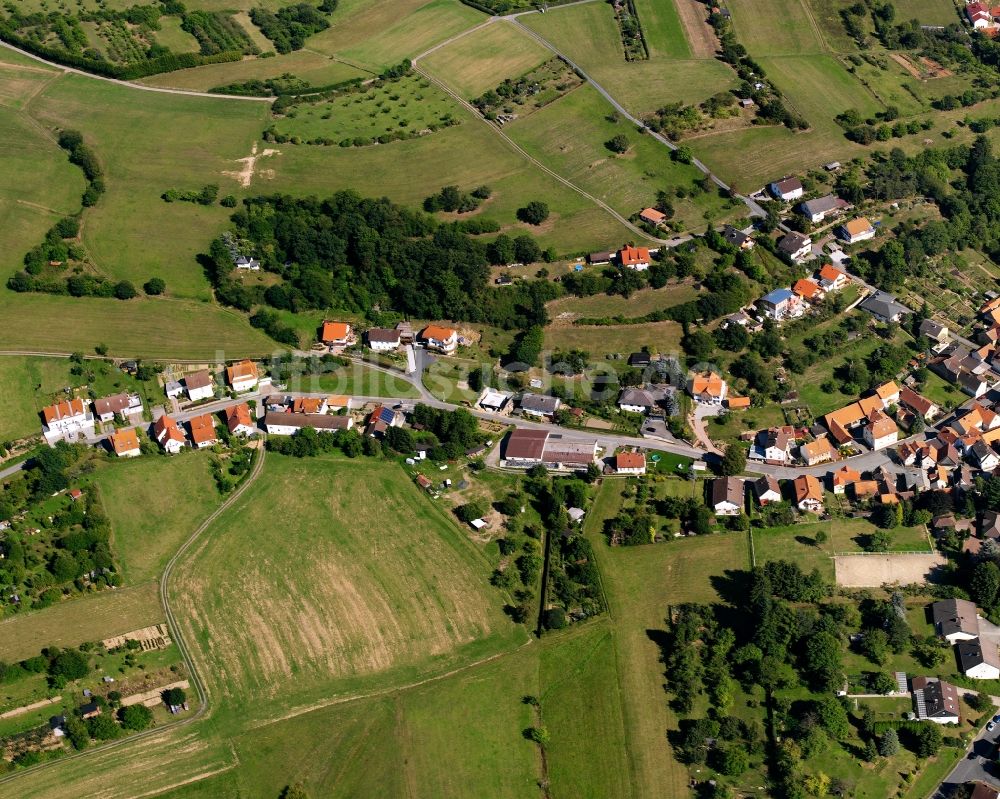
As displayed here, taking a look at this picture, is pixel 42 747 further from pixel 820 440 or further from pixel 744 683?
pixel 820 440

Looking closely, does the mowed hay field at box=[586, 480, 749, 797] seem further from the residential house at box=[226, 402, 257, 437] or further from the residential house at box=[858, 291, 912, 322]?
the residential house at box=[858, 291, 912, 322]

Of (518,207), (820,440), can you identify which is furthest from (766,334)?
(518,207)

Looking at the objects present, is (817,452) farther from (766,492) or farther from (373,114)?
(373,114)

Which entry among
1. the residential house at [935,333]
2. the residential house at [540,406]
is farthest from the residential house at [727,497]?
the residential house at [935,333]

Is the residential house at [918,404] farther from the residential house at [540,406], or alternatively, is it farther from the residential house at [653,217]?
the residential house at [540,406]

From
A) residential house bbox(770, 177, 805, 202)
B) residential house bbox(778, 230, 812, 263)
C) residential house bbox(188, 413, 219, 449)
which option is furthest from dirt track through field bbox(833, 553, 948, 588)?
residential house bbox(188, 413, 219, 449)
